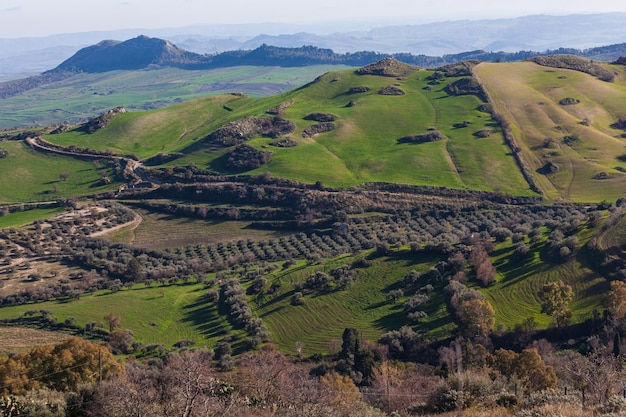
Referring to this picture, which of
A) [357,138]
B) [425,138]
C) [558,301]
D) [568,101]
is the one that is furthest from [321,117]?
[558,301]

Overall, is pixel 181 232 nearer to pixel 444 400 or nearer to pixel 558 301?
pixel 558 301

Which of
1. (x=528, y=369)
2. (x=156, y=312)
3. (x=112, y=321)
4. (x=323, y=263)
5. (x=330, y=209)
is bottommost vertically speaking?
(x=156, y=312)

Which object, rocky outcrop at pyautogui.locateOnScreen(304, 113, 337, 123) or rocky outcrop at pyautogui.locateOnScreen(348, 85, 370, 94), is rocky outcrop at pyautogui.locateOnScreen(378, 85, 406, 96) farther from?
rocky outcrop at pyautogui.locateOnScreen(304, 113, 337, 123)

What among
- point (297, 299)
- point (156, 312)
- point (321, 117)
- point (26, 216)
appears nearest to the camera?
point (297, 299)

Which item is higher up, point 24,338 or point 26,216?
point 26,216

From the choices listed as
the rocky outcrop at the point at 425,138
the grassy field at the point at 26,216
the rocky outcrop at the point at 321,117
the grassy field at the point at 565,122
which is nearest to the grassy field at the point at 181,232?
the grassy field at the point at 26,216

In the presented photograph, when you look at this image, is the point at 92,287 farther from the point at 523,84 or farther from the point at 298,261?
the point at 523,84

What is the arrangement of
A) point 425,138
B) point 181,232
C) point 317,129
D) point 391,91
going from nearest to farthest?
point 181,232
point 425,138
point 317,129
point 391,91

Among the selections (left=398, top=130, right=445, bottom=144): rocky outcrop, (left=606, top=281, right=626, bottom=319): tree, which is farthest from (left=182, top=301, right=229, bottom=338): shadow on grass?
(left=398, top=130, right=445, bottom=144): rocky outcrop
